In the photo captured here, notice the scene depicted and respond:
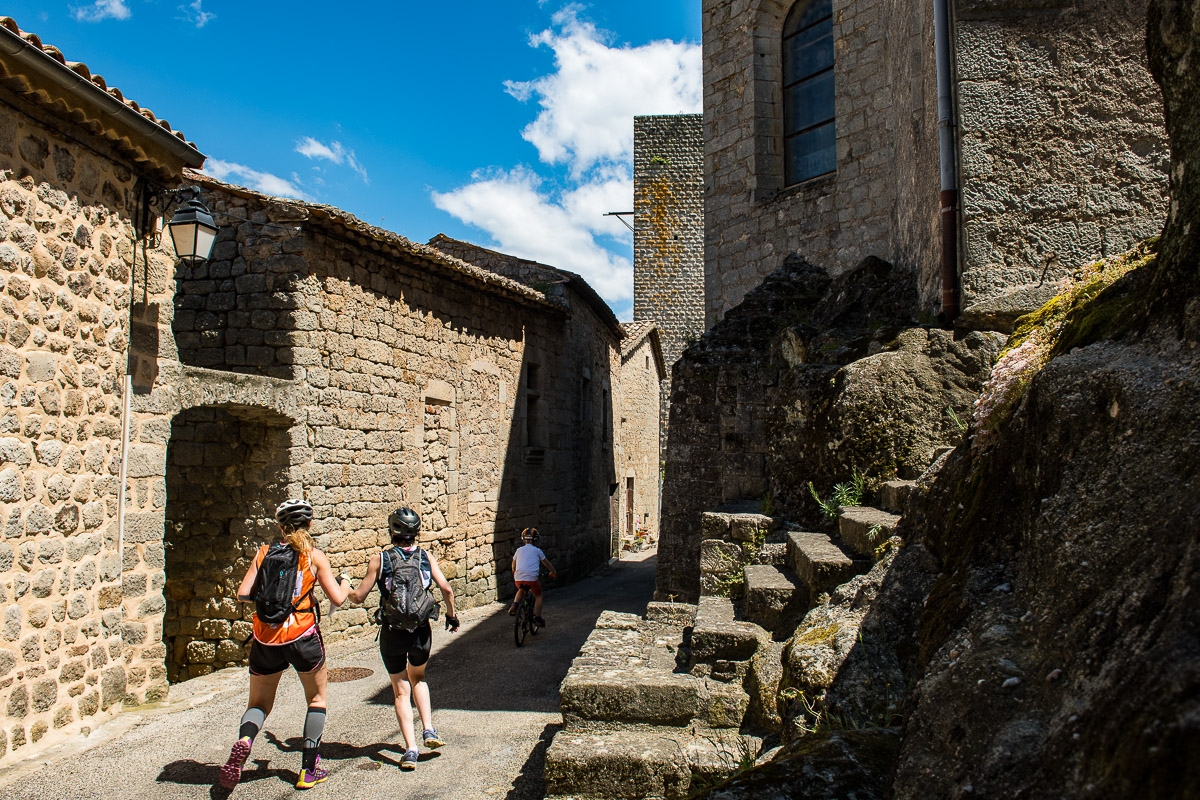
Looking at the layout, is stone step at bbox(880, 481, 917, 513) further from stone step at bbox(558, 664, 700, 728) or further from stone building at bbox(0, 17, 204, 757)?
stone building at bbox(0, 17, 204, 757)

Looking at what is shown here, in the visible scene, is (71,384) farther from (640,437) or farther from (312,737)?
(640,437)

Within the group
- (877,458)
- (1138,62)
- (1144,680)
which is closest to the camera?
(1144,680)

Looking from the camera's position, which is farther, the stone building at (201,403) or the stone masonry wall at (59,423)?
the stone building at (201,403)

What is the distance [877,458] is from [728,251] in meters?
5.90

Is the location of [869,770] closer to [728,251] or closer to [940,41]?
[940,41]

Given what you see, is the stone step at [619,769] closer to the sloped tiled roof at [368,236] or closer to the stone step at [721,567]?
the stone step at [721,567]

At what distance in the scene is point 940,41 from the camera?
16.0 ft

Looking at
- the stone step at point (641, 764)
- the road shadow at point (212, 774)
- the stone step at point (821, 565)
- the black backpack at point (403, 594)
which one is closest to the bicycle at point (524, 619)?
the road shadow at point (212, 774)

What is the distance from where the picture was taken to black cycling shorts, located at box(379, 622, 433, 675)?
463 centimetres

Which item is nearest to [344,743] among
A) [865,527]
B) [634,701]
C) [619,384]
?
[634,701]

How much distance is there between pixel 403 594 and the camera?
4.54 meters

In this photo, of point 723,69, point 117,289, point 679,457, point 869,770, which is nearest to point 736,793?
point 869,770

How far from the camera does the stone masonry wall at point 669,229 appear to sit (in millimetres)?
25469

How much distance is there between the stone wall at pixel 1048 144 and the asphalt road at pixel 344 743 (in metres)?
3.82
